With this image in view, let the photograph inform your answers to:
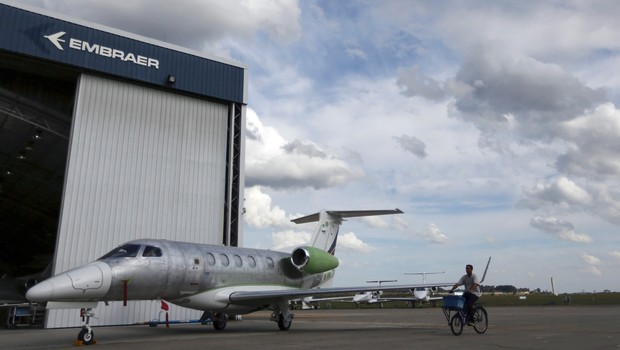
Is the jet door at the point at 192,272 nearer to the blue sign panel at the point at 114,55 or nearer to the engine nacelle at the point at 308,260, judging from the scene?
the engine nacelle at the point at 308,260

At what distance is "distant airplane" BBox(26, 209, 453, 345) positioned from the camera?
11.6 metres

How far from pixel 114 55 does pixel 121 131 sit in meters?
3.22

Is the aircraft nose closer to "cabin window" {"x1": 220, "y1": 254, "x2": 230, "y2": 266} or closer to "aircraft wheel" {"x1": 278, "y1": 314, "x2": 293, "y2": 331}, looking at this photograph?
"cabin window" {"x1": 220, "y1": 254, "x2": 230, "y2": 266}

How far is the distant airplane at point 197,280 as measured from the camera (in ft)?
38.0

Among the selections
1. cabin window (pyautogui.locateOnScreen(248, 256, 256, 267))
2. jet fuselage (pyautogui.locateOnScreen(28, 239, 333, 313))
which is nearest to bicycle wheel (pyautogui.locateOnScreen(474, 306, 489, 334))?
jet fuselage (pyautogui.locateOnScreen(28, 239, 333, 313))

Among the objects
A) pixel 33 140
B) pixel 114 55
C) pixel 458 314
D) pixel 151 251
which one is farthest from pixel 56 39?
pixel 458 314

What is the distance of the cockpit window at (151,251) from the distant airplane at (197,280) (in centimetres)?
3

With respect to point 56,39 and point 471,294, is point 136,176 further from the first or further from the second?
point 471,294

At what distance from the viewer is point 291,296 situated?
48.5 ft

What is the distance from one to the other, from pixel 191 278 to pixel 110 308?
7693 mm

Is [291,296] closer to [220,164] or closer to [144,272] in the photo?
[144,272]

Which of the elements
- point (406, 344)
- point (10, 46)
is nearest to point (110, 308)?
point (10, 46)

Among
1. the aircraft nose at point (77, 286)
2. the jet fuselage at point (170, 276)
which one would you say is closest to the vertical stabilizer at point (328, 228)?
the jet fuselage at point (170, 276)

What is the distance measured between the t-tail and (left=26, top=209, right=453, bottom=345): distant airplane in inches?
1.6
